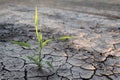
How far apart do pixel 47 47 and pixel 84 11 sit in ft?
6.48

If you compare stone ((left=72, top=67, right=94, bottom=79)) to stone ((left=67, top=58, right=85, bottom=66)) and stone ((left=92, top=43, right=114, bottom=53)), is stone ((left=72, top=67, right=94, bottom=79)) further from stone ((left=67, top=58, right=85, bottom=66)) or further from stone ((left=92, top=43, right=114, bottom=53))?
Result: stone ((left=92, top=43, right=114, bottom=53))

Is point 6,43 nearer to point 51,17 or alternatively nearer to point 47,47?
point 47,47

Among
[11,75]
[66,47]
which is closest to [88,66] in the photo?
[66,47]

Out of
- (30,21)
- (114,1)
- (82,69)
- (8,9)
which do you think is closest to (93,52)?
(82,69)

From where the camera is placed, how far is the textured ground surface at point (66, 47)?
2.04m

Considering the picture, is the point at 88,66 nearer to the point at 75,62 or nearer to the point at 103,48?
the point at 75,62

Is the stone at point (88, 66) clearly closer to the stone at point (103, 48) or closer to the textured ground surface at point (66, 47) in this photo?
the textured ground surface at point (66, 47)

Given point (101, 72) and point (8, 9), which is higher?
point (8, 9)

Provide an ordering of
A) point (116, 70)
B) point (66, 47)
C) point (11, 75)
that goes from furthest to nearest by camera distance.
→ 1. point (66, 47)
2. point (116, 70)
3. point (11, 75)

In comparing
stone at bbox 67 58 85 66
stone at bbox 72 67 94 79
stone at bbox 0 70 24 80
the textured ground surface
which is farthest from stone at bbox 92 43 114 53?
stone at bbox 0 70 24 80

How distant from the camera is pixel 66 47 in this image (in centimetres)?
259

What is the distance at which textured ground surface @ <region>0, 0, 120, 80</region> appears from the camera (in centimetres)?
204

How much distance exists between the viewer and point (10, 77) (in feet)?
6.41

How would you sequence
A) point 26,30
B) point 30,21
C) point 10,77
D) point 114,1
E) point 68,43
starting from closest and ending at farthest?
point 10,77, point 68,43, point 26,30, point 30,21, point 114,1
